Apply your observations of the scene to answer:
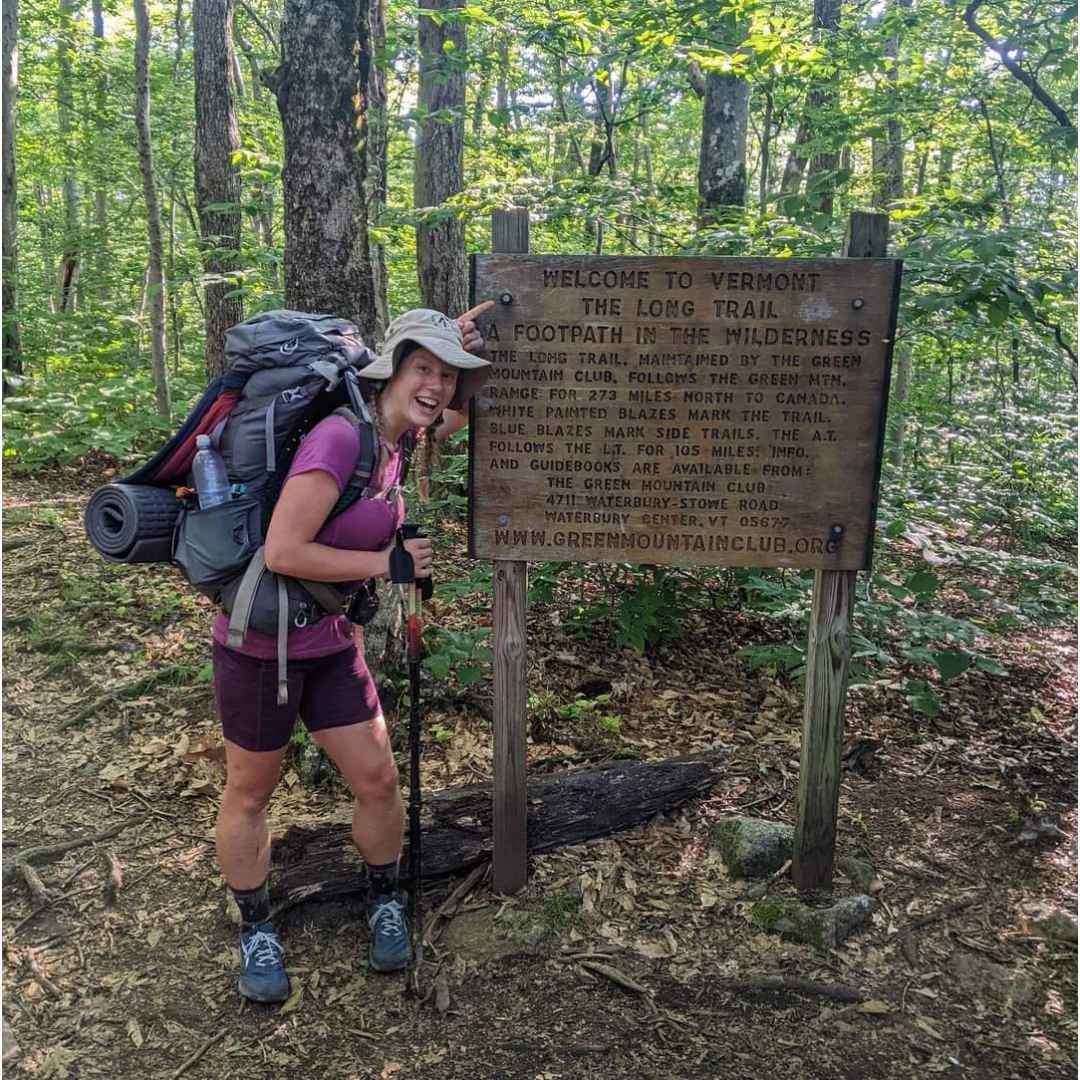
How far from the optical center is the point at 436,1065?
2.81 metres

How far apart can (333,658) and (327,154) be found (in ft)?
8.65

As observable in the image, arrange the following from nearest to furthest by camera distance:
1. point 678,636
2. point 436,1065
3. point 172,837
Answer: point 436,1065 < point 172,837 < point 678,636

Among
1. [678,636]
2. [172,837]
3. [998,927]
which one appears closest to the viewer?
[998,927]

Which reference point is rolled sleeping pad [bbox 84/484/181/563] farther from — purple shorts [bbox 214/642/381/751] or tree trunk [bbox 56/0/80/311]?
tree trunk [bbox 56/0/80/311]

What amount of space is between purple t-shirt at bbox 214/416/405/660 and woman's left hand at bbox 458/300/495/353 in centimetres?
45

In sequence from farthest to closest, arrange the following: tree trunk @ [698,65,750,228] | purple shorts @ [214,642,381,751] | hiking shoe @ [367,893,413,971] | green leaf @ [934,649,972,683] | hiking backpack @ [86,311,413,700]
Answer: tree trunk @ [698,65,750,228]
green leaf @ [934,649,972,683]
hiking shoe @ [367,893,413,971]
purple shorts @ [214,642,381,751]
hiking backpack @ [86,311,413,700]

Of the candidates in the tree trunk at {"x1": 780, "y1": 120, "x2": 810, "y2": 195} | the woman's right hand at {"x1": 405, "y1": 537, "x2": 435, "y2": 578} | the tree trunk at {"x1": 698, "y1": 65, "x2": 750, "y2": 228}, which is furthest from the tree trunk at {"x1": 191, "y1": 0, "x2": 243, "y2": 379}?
the woman's right hand at {"x1": 405, "y1": 537, "x2": 435, "y2": 578}

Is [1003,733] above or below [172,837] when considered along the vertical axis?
above

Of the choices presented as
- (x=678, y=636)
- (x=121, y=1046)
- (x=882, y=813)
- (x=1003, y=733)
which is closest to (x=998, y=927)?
(x=882, y=813)

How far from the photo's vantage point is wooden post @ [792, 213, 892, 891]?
337 cm

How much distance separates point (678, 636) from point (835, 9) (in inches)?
330

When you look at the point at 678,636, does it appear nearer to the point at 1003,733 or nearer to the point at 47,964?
the point at 1003,733

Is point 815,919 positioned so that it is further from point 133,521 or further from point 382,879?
point 133,521

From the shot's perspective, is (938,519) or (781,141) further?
(781,141)
